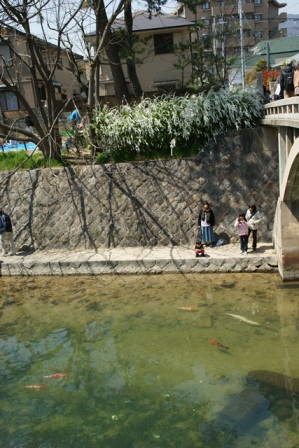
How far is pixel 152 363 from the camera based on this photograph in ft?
31.7

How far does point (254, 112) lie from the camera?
50.3 feet

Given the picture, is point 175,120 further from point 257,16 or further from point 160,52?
point 257,16

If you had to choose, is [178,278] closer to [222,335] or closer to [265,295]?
[265,295]

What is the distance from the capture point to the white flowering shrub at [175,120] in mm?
15430

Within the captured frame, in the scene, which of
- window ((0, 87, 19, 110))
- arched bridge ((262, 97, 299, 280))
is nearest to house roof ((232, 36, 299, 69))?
window ((0, 87, 19, 110))

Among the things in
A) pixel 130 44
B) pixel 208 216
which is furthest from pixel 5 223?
pixel 130 44

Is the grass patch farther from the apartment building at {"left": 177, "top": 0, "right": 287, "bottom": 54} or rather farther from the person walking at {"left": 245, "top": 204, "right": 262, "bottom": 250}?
the apartment building at {"left": 177, "top": 0, "right": 287, "bottom": 54}

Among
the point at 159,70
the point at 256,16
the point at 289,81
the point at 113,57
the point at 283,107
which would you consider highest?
the point at 256,16

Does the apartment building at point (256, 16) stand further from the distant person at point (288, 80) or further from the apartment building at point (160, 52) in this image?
the distant person at point (288, 80)

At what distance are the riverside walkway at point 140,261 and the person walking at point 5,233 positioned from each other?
39 cm

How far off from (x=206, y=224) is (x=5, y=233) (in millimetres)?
6617

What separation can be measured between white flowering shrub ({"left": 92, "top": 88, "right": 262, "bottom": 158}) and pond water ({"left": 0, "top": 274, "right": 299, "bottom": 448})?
4.63 m

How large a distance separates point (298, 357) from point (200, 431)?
2877 mm

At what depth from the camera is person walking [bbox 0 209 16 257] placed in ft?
52.8
